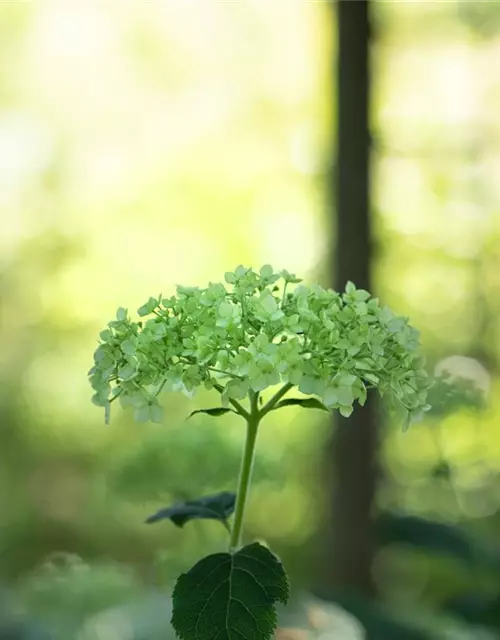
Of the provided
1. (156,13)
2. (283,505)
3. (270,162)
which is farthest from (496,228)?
(156,13)

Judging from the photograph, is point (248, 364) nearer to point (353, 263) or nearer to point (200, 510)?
point (200, 510)

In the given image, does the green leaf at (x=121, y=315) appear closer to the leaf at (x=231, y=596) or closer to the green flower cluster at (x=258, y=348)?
the green flower cluster at (x=258, y=348)

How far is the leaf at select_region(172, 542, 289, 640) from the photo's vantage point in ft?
2.00

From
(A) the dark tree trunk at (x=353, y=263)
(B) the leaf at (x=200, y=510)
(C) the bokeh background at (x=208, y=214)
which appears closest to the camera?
(B) the leaf at (x=200, y=510)

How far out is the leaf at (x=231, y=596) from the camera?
0.61m

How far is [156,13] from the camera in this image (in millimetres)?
2459

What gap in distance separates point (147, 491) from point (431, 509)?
1.14 m

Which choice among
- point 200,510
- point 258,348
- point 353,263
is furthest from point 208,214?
point 258,348

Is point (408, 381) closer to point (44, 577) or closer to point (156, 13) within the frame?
point (44, 577)

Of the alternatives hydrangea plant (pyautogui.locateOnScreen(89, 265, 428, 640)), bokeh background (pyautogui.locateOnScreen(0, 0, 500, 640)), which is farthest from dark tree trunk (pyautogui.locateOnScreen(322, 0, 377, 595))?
hydrangea plant (pyautogui.locateOnScreen(89, 265, 428, 640))

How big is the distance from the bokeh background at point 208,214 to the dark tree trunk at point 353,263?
284 millimetres

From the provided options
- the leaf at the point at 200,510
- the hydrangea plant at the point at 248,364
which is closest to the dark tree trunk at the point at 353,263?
the leaf at the point at 200,510

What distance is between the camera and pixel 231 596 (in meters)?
0.63

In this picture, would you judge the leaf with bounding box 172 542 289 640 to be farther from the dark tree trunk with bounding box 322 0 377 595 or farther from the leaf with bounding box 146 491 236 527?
the dark tree trunk with bounding box 322 0 377 595
